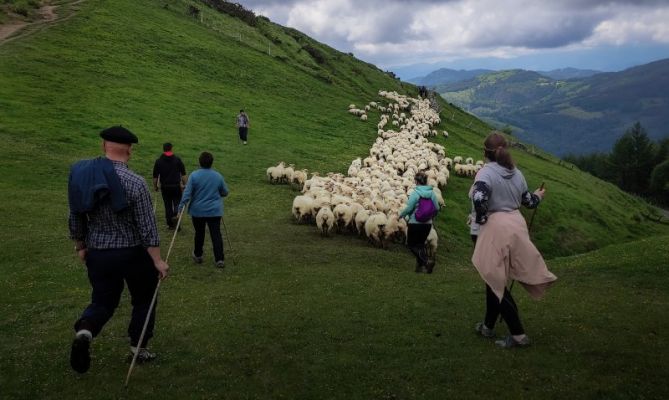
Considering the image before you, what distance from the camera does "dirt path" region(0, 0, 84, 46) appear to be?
138 ft

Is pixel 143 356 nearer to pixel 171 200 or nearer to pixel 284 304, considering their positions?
pixel 284 304

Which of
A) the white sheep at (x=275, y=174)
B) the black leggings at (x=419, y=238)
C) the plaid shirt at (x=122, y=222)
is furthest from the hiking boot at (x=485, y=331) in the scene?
the white sheep at (x=275, y=174)

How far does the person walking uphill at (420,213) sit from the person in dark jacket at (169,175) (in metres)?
7.44

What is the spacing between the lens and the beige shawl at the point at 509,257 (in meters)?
7.16

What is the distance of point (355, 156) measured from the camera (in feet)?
117

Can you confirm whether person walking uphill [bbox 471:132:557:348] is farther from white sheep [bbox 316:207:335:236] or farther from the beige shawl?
white sheep [bbox 316:207:335:236]

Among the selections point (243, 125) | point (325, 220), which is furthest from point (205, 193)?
point (243, 125)

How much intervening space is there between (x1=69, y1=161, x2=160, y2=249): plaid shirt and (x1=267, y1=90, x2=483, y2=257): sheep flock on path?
37.1 feet

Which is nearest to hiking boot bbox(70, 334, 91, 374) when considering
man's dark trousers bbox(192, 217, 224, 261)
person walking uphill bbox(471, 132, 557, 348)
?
person walking uphill bbox(471, 132, 557, 348)

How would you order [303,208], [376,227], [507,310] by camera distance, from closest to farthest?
[507,310] < [376,227] < [303,208]

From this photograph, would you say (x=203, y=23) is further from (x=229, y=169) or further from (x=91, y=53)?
(x=229, y=169)

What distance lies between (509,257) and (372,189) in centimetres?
1547

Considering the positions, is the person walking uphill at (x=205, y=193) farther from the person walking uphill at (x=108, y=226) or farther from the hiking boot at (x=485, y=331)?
the hiking boot at (x=485, y=331)

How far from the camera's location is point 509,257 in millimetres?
7238
